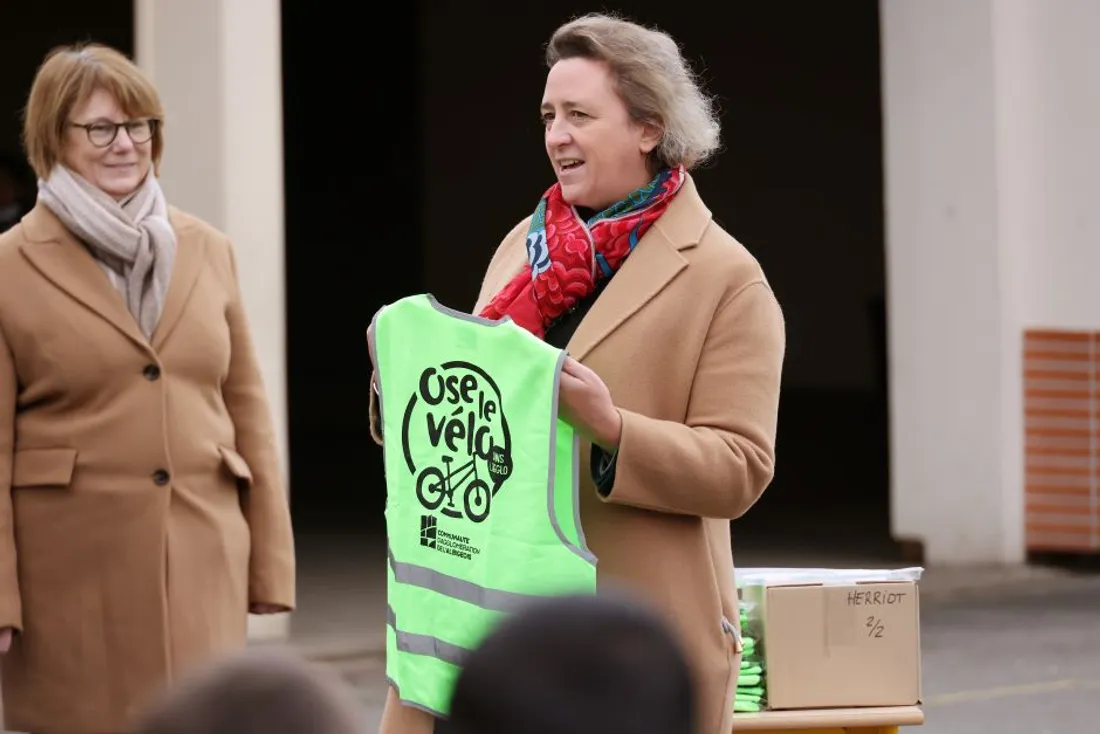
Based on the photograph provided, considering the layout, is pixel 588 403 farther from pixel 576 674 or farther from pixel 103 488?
pixel 576 674

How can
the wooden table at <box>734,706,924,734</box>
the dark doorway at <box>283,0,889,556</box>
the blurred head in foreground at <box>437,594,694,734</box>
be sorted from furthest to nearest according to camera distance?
the dark doorway at <box>283,0,889,556</box>
the wooden table at <box>734,706,924,734</box>
the blurred head in foreground at <box>437,594,694,734</box>

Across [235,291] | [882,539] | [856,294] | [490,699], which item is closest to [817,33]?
[856,294]

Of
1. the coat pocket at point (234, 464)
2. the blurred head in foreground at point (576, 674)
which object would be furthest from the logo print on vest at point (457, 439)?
the blurred head in foreground at point (576, 674)

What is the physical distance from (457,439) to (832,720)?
1.50 m

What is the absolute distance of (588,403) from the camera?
3.57 meters

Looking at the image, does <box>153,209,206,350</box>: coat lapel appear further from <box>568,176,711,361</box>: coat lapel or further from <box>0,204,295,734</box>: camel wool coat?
<box>568,176,711,361</box>: coat lapel

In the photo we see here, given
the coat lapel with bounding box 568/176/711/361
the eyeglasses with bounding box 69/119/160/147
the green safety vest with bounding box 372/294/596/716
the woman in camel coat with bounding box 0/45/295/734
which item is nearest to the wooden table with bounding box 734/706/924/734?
the woman in camel coat with bounding box 0/45/295/734

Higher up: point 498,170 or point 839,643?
point 498,170

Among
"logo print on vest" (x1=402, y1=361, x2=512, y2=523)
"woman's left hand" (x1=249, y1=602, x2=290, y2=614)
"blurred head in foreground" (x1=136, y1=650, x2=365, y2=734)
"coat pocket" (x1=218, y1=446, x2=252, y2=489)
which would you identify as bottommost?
"woman's left hand" (x1=249, y1=602, x2=290, y2=614)

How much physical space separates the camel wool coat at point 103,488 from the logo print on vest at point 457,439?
1027mm

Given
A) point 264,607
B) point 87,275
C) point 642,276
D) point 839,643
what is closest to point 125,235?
point 87,275

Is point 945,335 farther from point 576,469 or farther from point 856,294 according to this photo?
point 856,294

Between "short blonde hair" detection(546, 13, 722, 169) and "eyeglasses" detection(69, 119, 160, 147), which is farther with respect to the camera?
"eyeglasses" detection(69, 119, 160, 147)

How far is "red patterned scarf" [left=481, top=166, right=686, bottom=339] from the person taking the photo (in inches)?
149
